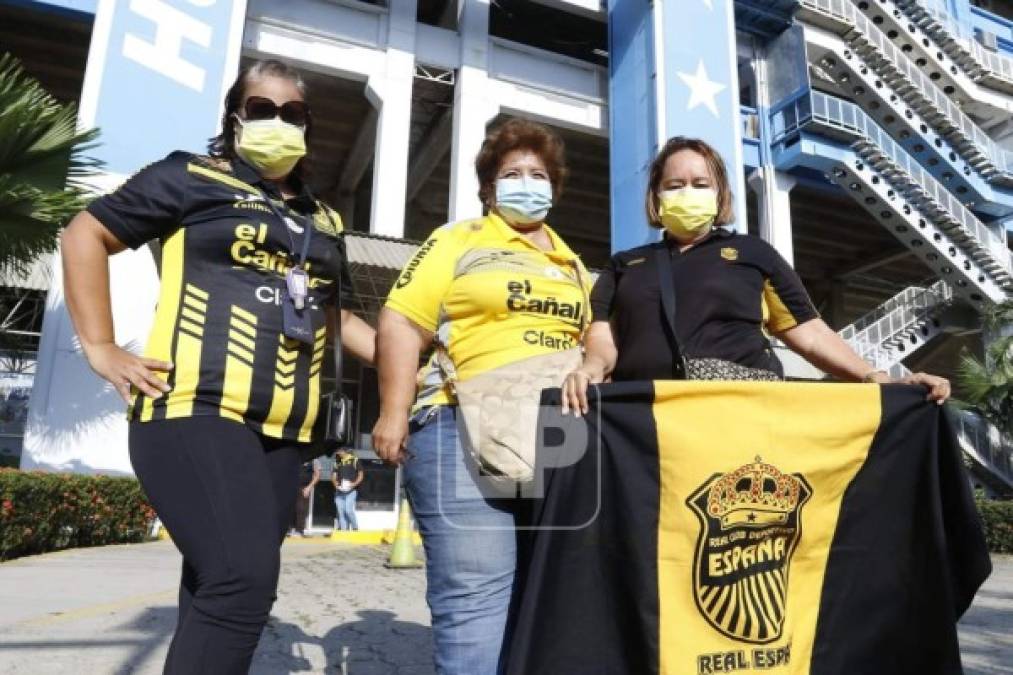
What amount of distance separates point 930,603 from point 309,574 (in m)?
6.15

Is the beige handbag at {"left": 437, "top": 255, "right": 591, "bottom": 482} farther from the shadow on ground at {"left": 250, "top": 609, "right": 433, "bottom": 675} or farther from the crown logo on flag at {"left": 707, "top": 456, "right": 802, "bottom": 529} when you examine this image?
the shadow on ground at {"left": 250, "top": 609, "right": 433, "bottom": 675}

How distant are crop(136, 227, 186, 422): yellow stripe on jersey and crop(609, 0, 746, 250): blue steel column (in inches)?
513

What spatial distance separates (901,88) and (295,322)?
2087cm

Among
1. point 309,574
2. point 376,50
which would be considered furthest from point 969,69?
point 309,574

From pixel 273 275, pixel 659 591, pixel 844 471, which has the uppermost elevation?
pixel 273 275

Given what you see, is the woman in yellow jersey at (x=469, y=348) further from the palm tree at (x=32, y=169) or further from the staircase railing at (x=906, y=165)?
the staircase railing at (x=906, y=165)

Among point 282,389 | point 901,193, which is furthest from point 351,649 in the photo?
point 901,193

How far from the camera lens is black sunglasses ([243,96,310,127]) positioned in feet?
7.41

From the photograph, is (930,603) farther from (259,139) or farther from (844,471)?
(259,139)

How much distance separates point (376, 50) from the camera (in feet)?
49.8

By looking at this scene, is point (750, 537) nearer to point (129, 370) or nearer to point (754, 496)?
point (754, 496)

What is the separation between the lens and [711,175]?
269cm

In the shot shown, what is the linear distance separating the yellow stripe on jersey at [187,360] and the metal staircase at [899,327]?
18.4 metres

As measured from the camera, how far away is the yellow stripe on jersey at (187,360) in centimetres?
183
